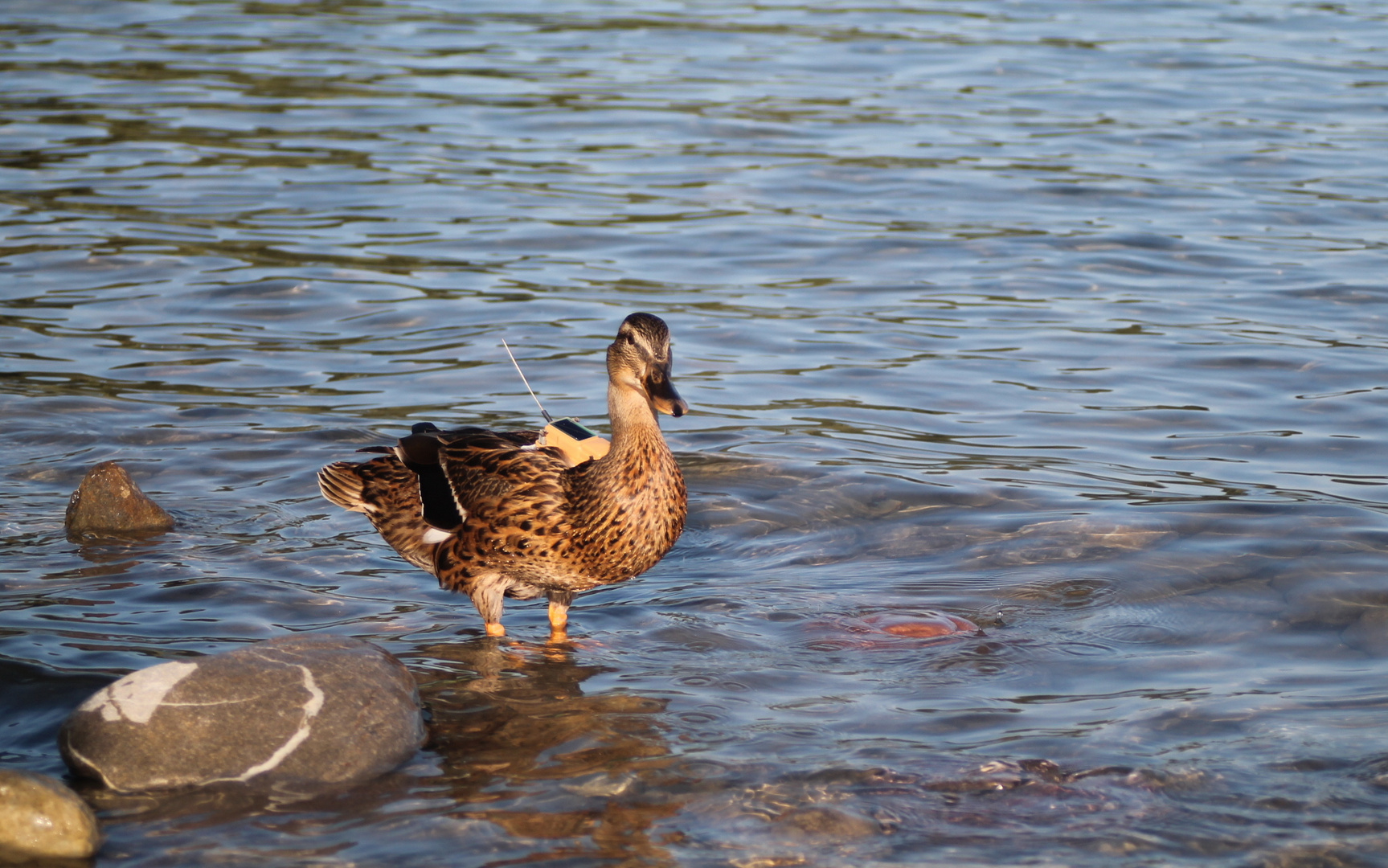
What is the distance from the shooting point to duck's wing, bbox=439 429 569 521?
260 inches

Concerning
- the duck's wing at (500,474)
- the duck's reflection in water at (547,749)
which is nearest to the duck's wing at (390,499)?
the duck's wing at (500,474)

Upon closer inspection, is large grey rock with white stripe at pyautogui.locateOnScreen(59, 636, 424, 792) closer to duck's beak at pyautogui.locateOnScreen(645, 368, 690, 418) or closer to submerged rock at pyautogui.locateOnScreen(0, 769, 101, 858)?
submerged rock at pyautogui.locateOnScreen(0, 769, 101, 858)

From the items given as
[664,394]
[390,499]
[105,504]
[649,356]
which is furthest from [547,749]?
[105,504]

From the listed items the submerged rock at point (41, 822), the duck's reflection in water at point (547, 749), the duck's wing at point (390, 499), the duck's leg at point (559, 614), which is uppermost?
the duck's wing at point (390, 499)

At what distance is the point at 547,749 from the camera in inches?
233

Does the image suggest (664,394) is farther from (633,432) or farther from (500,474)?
(500,474)

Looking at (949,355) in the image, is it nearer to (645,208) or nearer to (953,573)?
(953,573)

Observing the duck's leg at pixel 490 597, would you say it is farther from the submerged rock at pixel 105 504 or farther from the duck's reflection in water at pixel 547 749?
the submerged rock at pixel 105 504

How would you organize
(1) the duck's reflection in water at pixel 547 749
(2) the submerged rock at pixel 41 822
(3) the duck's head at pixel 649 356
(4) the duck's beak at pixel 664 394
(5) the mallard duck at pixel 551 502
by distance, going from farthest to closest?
(5) the mallard duck at pixel 551 502, (3) the duck's head at pixel 649 356, (4) the duck's beak at pixel 664 394, (1) the duck's reflection in water at pixel 547 749, (2) the submerged rock at pixel 41 822

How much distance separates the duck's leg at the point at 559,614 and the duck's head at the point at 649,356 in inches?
45.5

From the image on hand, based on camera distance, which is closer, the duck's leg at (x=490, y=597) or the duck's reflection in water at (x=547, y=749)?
the duck's reflection in water at (x=547, y=749)

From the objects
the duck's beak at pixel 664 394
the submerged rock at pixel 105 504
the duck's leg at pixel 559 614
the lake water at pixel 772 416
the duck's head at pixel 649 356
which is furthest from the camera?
the submerged rock at pixel 105 504

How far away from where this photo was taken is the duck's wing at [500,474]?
6605mm

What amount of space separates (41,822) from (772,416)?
5.90 m
